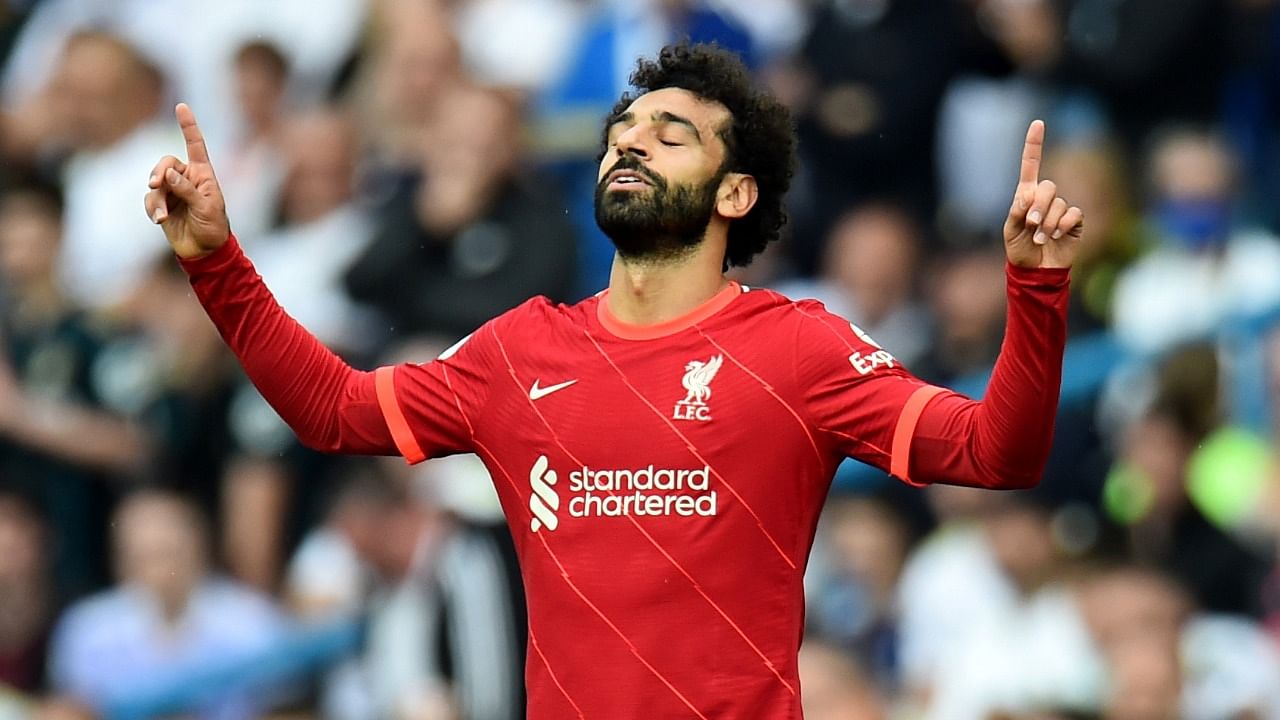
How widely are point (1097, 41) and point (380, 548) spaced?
3.77 m

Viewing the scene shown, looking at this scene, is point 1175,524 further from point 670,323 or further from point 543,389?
A: point 543,389

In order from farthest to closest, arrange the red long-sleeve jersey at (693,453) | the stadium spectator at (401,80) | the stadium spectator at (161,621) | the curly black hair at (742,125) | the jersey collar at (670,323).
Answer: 1. the stadium spectator at (401,80)
2. the stadium spectator at (161,621)
3. the curly black hair at (742,125)
4. the jersey collar at (670,323)
5. the red long-sleeve jersey at (693,453)

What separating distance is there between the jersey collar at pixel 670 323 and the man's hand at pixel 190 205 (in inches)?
35.1

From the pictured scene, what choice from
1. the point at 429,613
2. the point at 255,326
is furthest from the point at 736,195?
the point at 429,613

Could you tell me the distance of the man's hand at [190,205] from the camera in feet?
15.8

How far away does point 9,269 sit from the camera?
422 inches

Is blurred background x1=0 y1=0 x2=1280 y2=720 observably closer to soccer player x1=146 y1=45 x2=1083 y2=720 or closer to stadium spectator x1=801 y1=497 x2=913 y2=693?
stadium spectator x1=801 y1=497 x2=913 y2=693

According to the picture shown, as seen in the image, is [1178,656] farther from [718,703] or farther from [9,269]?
[9,269]

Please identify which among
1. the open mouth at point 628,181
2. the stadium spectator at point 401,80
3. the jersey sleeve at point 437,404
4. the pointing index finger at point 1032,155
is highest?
the stadium spectator at point 401,80

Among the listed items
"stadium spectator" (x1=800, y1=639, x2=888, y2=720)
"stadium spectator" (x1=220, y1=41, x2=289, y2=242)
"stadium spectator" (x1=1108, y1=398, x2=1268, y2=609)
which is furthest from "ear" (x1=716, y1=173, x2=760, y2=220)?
"stadium spectator" (x1=220, y1=41, x2=289, y2=242)

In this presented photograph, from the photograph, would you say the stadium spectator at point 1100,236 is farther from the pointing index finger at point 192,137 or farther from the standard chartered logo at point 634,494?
the pointing index finger at point 192,137

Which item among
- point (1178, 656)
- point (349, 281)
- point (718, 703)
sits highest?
point (349, 281)

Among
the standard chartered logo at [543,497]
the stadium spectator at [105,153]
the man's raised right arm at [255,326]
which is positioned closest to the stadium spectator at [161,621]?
the stadium spectator at [105,153]

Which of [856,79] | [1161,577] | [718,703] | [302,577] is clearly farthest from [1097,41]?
[718,703]
